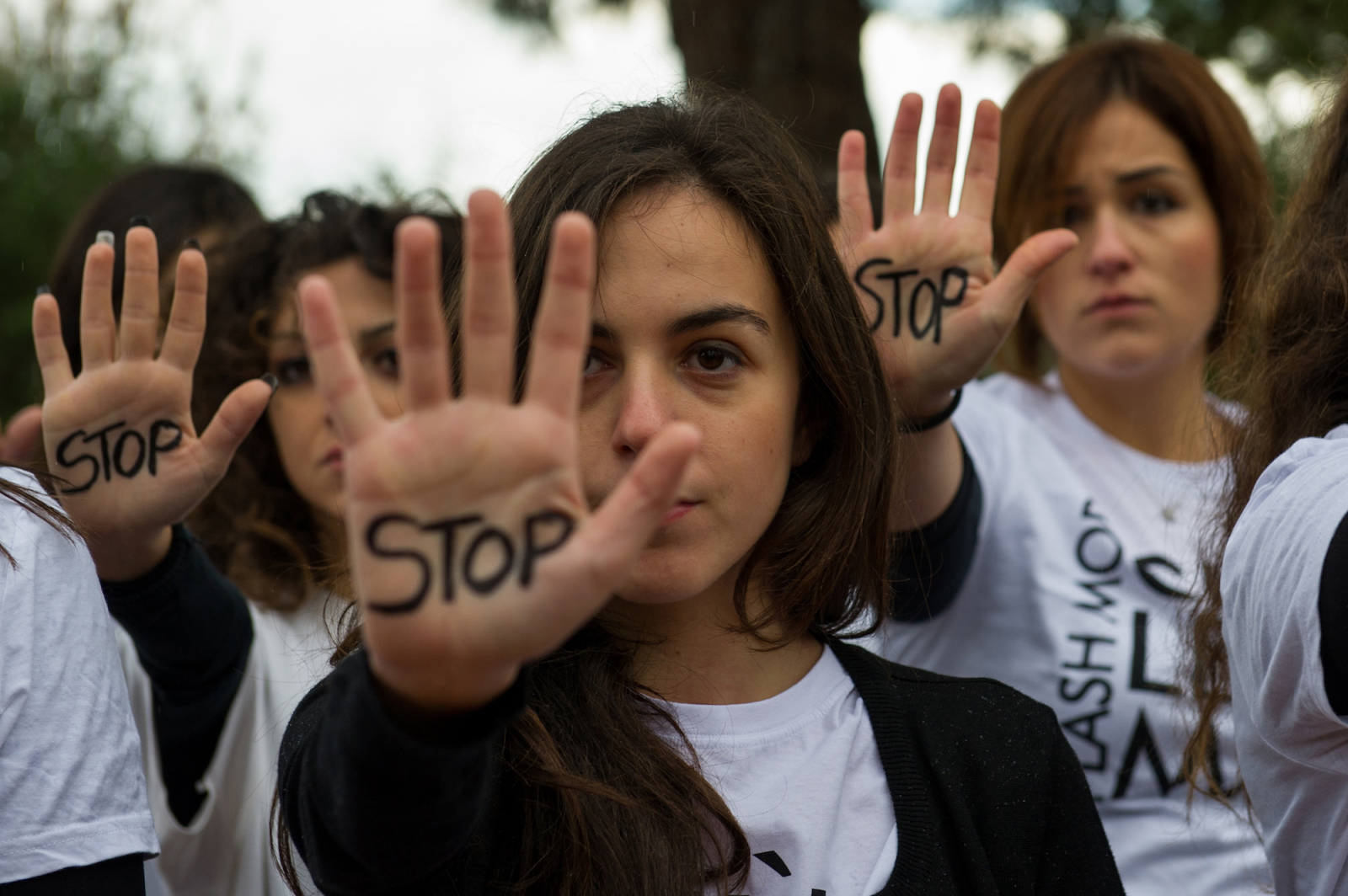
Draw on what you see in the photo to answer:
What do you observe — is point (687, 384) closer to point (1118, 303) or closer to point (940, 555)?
point (940, 555)

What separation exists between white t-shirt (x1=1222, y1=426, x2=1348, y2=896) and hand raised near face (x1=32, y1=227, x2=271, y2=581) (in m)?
1.48

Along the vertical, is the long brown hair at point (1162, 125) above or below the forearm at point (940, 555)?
above

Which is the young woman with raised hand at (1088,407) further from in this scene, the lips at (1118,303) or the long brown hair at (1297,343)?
the long brown hair at (1297,343)

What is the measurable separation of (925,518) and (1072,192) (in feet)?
3.24

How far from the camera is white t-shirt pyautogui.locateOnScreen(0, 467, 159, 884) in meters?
1.47

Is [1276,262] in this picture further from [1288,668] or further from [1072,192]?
[1072,192]

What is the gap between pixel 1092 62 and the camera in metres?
3.02

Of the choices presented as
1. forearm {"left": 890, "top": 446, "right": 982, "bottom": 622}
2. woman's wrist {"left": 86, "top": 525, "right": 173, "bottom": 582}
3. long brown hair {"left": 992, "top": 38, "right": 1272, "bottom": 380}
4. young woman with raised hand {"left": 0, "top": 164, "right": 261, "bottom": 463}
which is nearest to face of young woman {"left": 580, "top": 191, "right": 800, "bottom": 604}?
forearm {"left": 890, "top": 446, "right": 982, "bottom": 622}

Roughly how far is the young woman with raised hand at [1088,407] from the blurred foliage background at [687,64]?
1.27 metres

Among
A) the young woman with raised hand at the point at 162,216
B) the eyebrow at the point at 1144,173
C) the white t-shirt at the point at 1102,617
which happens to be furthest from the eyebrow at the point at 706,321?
the young woman with raised hand at the point at 162,216

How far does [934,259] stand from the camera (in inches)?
91.3

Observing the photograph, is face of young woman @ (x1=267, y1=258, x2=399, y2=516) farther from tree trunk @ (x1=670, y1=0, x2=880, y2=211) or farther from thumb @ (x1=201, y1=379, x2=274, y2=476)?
tree trunk @ (x1=670, y1=0, x2=880, y2=211)

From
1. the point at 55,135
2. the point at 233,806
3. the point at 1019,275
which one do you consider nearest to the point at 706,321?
the point at 1019,275

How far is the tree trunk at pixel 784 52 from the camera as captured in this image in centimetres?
420
